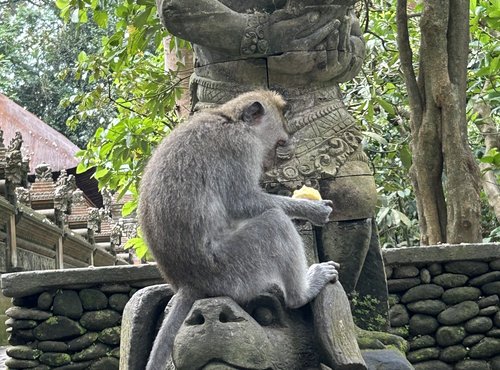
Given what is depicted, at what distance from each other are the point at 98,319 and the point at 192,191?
3254 mm

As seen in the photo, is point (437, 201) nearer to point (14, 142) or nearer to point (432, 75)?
point (432, 75)

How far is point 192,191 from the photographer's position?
4.01 m

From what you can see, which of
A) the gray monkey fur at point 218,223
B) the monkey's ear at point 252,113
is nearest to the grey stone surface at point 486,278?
the gray monkey fur at point 218,223

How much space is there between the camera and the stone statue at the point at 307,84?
16.7 feet

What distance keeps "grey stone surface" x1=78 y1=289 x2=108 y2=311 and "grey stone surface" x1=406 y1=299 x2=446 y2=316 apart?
7.36 ft

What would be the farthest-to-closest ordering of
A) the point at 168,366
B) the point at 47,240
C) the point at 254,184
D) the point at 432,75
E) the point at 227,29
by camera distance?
the point at 47,240, the point at 432,75, the point at 227,29, the point at 254,184, the point at 168,366

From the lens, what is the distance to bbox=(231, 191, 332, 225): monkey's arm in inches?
165

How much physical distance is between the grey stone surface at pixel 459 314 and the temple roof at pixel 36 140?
16970 mm

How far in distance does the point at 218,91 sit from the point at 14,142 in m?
6.78

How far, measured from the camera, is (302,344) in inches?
158

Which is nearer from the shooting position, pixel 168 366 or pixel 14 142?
pixel 168 366

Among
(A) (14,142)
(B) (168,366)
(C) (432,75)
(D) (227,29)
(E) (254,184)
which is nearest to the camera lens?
(B) (168,366)

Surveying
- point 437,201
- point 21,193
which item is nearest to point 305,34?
point 437,201

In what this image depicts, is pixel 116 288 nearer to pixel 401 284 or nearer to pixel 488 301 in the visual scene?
pixel 401 284
